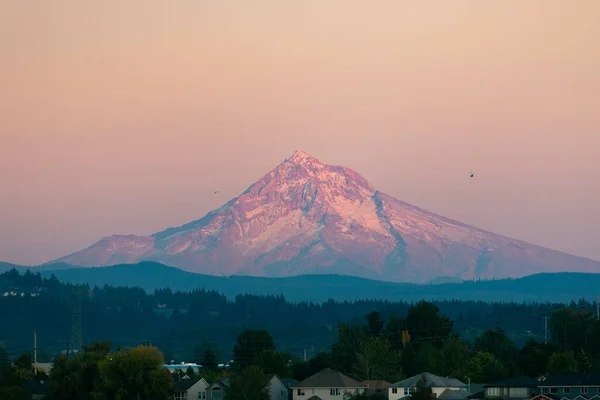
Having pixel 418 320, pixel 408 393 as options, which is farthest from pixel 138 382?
pixel 418 320

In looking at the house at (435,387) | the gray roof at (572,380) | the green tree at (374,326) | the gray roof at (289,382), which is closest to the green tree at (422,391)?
the house at (435,387)

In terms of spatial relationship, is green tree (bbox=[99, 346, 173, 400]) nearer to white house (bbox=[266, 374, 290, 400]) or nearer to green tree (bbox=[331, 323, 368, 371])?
white house (bbox=[266, 374, 290, 400])

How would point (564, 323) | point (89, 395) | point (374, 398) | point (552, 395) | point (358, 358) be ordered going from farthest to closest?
point (564, 323)
point (358, 358)
point (89, 395)
point (374, 398)
point (552, 395)

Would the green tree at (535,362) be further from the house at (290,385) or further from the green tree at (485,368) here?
the house at (290,385)

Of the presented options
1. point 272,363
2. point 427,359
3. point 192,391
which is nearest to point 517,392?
point 427,359

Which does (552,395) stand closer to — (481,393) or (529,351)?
(481,393)

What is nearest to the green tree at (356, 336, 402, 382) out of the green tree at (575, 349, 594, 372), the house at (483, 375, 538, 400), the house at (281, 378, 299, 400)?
the house at (281, 378, 299, 400)
